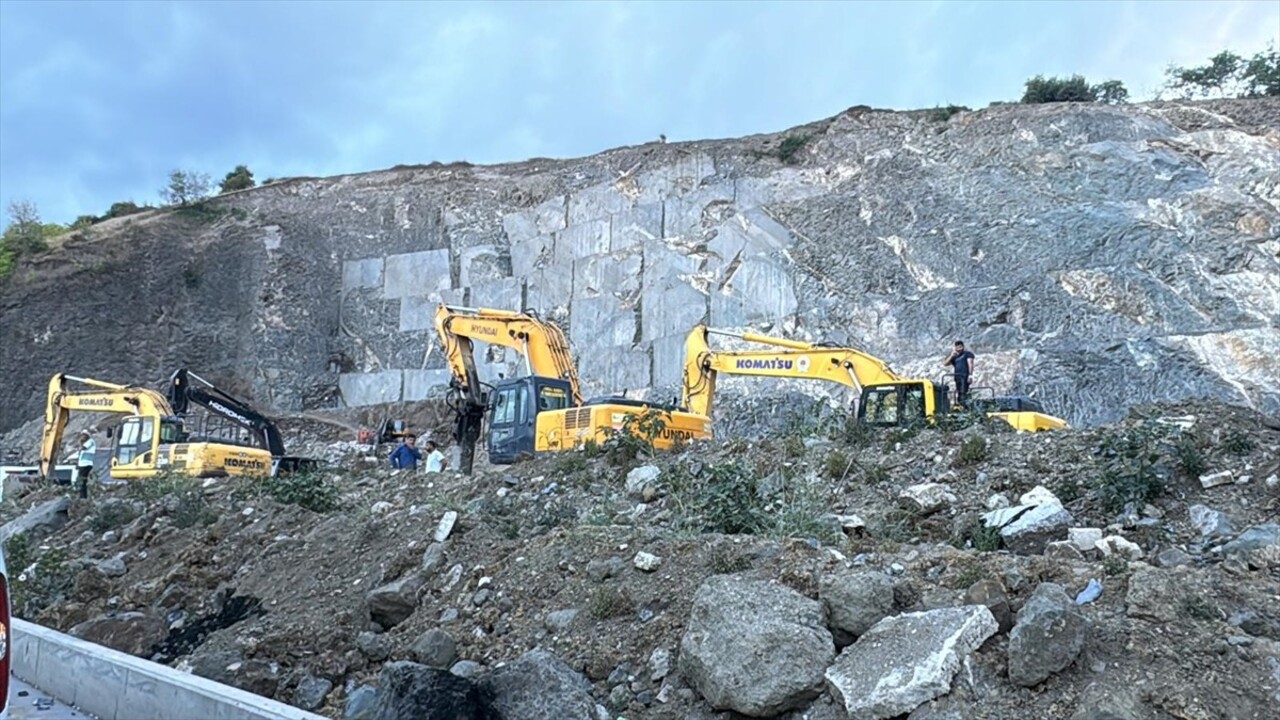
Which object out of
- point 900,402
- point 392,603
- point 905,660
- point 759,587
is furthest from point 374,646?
point 900,402

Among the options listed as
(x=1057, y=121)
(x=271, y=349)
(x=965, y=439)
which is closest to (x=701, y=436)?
(x=965, y=439)

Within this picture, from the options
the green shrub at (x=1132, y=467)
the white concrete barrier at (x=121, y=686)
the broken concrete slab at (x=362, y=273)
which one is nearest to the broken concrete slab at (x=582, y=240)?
the broken concrete slab at (x=362, y=273)

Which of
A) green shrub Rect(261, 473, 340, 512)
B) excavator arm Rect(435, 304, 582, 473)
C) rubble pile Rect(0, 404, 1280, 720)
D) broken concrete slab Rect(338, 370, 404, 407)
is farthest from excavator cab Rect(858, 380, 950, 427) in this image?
broken concrete slab Rect(338, 370, 404, 407)

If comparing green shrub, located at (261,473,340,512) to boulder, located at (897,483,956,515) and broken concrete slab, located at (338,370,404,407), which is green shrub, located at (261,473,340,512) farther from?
broken concrete slab, located at (338,370,404,407)

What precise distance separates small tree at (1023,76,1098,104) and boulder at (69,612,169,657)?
28229mm

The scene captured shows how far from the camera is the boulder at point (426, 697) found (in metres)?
4.33

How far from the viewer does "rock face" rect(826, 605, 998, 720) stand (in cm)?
400

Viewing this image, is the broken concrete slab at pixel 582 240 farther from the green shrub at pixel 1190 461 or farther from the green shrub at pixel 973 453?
the green shrub at pixel 1190 461

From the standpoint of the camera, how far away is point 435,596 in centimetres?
604

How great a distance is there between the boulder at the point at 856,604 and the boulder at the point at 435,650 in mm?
1991

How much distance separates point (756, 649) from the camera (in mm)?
4371

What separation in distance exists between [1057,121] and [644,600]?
24386 millimetres

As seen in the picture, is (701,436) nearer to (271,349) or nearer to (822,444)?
(822,444)

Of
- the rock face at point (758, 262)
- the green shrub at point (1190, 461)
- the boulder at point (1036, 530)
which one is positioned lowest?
the boulder at point (1036, 530)
